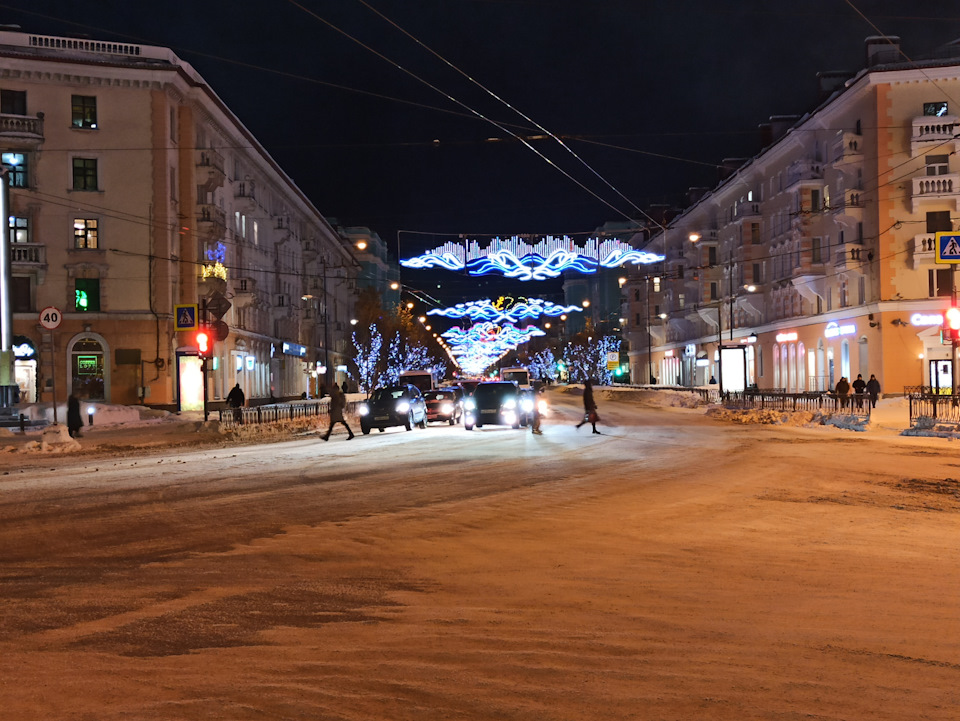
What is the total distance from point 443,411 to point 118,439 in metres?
15.6

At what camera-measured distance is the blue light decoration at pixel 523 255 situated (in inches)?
1280

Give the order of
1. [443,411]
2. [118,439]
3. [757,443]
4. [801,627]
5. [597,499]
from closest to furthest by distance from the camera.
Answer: [801,627] → [597,499] → [757,443] → [118,439] → [443,411]

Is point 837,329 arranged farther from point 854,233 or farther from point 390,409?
point 390,409

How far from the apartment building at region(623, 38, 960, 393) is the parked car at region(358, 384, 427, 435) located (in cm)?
1672

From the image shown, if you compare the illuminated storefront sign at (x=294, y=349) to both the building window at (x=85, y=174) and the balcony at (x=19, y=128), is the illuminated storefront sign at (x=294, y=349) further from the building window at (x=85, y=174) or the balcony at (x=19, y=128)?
the balcony at (x=19, y=128)

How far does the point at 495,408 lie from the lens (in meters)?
35.1

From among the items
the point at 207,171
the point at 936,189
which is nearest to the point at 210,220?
the point at 207,171

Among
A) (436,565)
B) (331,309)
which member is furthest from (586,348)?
(436,565)

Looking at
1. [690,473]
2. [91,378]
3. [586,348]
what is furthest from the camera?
[586,348]

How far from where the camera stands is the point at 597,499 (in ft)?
47.5

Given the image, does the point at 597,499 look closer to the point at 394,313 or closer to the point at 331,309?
the point at 331,309

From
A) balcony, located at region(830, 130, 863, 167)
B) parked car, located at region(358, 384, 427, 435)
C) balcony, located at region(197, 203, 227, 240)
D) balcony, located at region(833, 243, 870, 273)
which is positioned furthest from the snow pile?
balcony, located at region(830, 130, 863, 167)

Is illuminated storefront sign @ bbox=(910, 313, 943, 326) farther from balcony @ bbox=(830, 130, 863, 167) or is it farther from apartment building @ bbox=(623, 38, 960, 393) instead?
balcony @ bbox=(830, 130, 863, 167)

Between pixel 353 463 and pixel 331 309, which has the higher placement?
pixel 331 309
